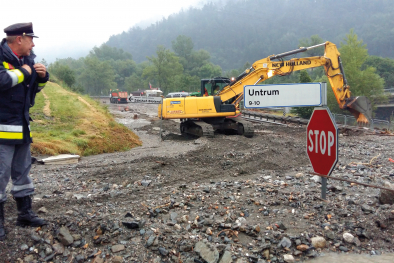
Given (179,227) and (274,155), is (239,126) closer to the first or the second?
(274,155)

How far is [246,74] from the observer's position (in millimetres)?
15055

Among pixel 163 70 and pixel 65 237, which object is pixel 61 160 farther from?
pixel 163 70

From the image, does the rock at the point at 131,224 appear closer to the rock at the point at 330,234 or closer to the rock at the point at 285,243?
the rock at the point at 285,243

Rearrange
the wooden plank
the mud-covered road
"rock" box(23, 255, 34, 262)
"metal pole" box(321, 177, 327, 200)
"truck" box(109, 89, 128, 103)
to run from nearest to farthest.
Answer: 1. "rock" box(23, 255, 34, 262)
2. the mud-covered road
3. "metal pole" box(321, 177, 327, 200)
4. the wooden plank
5. "truck" box(109, 89, 128, 103)

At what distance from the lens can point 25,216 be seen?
11.9ft

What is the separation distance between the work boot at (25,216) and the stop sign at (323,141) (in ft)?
12.2

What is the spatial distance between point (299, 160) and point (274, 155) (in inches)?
26.4

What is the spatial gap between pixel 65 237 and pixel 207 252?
1.54m

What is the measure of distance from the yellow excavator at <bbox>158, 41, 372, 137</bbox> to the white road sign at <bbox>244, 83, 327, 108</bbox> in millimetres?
9178

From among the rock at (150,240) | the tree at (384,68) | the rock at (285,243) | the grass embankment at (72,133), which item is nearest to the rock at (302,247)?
the rock at (285,243)

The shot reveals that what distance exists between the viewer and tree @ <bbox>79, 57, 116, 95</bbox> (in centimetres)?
10131

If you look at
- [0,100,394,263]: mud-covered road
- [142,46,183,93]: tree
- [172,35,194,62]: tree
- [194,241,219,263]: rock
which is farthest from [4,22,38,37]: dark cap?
[172,35,194,62]: tree

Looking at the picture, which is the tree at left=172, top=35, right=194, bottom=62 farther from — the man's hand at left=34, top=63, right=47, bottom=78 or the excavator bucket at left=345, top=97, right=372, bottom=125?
the man's hand at left=34, top=63, right=47, bottom=78

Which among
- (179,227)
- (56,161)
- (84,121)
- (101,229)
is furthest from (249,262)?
(84,121)
